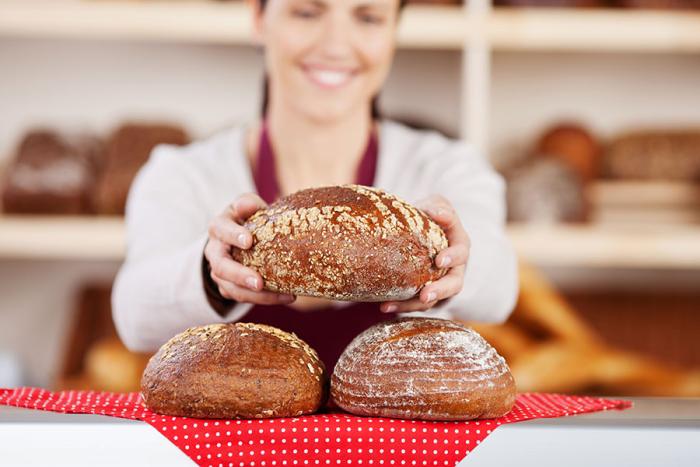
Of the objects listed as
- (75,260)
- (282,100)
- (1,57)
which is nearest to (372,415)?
(282,100)

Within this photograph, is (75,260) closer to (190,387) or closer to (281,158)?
(281,158)

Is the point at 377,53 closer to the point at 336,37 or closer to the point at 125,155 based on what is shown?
the point at 336,37

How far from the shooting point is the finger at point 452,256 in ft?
2.59

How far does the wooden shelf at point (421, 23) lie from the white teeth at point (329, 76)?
814 millimetres

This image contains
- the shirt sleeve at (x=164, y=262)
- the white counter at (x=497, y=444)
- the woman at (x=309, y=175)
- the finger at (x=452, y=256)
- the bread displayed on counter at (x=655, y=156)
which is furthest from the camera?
the bread displayed on counter at (x=655, y=156)

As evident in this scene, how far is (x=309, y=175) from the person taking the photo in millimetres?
1452

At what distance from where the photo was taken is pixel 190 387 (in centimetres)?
71

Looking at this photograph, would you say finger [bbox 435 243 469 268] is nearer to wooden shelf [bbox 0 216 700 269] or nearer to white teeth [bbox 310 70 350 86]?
white teeth [bbox 310 70 350 86]

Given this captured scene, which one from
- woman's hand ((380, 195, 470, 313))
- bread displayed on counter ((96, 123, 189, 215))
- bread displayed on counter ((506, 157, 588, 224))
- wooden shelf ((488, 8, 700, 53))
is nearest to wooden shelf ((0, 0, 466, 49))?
wooden shelf ((488, 8, 700, 53))

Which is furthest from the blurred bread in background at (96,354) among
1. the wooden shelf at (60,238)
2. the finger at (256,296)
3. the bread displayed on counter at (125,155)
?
the finger at (256,296)

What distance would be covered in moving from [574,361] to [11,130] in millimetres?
1589

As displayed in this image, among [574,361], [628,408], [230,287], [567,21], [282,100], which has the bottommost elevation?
[574,361]

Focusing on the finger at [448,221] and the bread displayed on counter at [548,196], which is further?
the bread displayed on counter at [548,196]

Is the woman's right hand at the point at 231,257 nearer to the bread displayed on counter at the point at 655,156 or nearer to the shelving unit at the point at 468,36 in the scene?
the shelving unit at the point at 468,36
